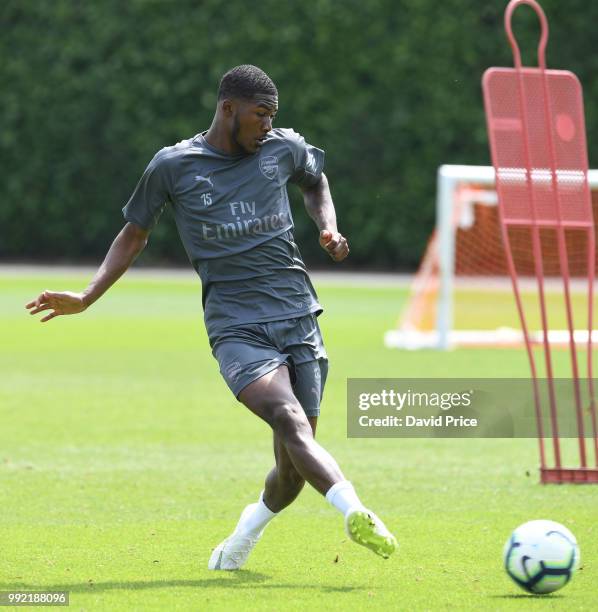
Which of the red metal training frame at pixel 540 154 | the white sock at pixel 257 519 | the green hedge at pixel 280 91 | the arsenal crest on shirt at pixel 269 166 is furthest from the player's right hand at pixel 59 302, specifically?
the green hedge at pixel 280 91

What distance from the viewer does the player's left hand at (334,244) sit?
6.07 metres

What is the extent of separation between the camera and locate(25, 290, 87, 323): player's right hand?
6199mm

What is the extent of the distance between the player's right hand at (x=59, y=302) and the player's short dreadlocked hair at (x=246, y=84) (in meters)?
1.10

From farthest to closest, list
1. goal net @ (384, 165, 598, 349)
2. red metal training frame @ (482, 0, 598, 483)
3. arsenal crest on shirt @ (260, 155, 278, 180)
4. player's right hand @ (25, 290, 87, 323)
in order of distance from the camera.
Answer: goal net @ (384, 165, 598, 349) < red metal training frame @ (482, 0, 598, 483) < arsenal crest on shirt @ (260, 155, 278, 180) < player's right hand @ (25, 290, 87, 323)

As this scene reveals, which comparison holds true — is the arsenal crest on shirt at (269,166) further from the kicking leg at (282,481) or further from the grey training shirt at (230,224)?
the kicking leg at (282,481)

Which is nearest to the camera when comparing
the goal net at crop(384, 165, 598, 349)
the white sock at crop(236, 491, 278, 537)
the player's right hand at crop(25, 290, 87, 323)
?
the player's right hand at crop(25, 290, 87, 323)

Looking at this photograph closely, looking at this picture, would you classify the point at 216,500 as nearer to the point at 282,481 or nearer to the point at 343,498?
the point at 282,481

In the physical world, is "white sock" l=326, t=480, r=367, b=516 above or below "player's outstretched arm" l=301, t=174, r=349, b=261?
below

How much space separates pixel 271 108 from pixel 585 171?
120 inches

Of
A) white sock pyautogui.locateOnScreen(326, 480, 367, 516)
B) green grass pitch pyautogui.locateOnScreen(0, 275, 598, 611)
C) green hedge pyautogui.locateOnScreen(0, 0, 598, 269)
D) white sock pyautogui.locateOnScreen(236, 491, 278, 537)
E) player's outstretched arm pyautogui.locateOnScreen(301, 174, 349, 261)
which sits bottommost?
green hedge pyautogui.locateOnScreen(0, 0, 598, 269)

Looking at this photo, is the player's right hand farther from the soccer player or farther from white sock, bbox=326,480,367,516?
white sock, bbox=326,480,367,516

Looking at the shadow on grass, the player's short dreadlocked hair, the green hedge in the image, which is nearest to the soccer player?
the player's short dreadlocked hair

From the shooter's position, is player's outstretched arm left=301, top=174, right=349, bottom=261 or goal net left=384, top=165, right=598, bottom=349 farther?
goal net left=384, top=165, right=598, bottom=349

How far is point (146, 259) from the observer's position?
34.1 m
